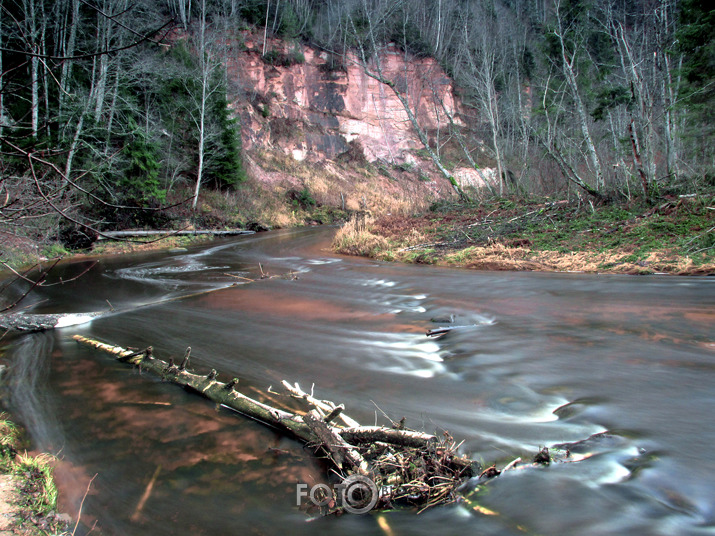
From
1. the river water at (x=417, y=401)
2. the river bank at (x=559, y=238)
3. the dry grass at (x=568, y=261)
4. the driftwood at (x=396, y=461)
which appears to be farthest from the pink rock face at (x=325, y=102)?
the driftwood at (x=396, y=461)

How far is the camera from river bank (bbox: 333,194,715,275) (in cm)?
858

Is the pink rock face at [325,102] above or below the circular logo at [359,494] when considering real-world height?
above

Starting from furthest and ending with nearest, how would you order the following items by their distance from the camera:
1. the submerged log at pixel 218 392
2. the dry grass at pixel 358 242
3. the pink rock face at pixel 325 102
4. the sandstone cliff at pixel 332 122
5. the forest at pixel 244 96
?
the pink rock face at pixel 325 102 → the sandstone cliff at pixel 332 122 → the dry grass at pixel 358 242 → the forest at pixel 244 96 → the submerged log at pixel 218 392

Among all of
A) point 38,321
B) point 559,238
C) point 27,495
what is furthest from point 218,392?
point 559,238

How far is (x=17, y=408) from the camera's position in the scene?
4.09 m

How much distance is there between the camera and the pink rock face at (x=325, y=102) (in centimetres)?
3525

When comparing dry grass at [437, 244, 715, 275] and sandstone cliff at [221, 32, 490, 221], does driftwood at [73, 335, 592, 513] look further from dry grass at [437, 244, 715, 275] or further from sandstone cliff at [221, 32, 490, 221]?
sandstone cliff at [221, 32, 490, 221]

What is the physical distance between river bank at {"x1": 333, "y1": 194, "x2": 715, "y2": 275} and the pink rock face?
2221cm

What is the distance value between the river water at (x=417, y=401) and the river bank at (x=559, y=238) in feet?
4.20

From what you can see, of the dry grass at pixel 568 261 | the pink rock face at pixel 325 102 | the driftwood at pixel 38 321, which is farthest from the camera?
the pink rock face at pixel 325 102

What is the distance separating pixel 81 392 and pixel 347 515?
3208 millimetres

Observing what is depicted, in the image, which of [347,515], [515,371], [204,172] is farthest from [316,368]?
[204,172]

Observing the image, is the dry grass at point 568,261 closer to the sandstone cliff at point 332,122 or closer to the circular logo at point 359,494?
the circular logo at point 359,494

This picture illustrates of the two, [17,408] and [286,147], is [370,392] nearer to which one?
[17,408]
